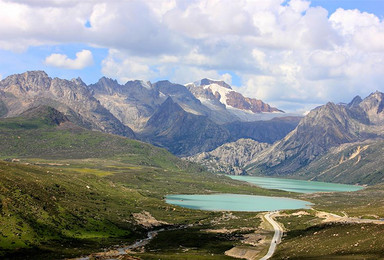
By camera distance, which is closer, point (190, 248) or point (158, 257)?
point (158, 257)

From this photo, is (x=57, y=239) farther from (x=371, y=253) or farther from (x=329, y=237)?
(x=371, y=253)

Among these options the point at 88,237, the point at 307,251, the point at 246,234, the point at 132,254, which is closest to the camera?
the point at 307,251

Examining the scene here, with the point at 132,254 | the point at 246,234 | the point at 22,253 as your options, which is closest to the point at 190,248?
the point at 132,254

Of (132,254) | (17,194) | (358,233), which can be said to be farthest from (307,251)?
(17,194)

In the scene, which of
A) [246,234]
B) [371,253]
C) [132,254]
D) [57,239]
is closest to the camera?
[371,253]

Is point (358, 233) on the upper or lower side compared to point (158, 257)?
upper

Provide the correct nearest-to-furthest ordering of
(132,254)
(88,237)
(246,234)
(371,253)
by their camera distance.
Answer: (371,253) → (132,254) → (88,237) → (246,234)

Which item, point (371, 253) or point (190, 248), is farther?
point (190, 248)

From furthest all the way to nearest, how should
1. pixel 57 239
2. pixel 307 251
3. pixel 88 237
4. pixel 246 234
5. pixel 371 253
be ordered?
pixel 246 234
pixel 88 237
pixel 57 239
pixel 307 251
pixel 371 253

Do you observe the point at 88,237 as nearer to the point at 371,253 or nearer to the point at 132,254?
the point at 132,254
